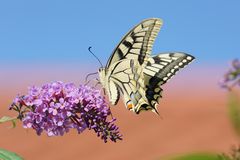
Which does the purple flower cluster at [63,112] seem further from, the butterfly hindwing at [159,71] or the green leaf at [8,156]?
the butterfly hindwing at [159,71]

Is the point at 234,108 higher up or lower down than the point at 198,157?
higher up

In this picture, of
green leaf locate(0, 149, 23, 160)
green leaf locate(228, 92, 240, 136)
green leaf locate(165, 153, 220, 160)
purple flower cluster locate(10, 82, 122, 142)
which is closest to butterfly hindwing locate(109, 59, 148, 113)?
purple flower cluster locate(10, 82, 122, 142)

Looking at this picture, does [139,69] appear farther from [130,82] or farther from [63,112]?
[63,112]

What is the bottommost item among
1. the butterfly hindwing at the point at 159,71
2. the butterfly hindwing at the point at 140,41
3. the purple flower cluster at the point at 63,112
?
the purple flower cluster at the point at 63,112

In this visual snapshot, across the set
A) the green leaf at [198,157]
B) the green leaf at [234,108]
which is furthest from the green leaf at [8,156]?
the green leaf at [198,157]

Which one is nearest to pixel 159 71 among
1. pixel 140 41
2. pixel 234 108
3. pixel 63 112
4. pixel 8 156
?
pixel 140 41

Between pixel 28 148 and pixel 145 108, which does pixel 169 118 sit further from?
pixel 145 108
